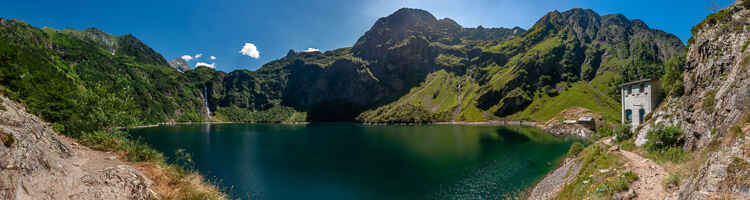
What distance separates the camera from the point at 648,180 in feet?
51.0

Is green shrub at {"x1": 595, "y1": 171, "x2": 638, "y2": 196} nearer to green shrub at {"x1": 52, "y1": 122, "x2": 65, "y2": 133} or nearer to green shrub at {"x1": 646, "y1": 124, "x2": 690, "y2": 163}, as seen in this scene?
green shrub at {"x1": 646, "y1": 124, "x2": 690, "y2": 163}

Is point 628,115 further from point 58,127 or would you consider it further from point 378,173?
point 58,127

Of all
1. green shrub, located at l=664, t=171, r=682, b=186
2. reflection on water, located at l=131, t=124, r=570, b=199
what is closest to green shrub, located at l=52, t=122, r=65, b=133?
reflection on water, located at l=131, t=124, r=570, b=199

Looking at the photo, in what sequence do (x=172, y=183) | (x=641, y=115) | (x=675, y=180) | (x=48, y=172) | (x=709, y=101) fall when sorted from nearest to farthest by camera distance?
(x=48, y=172) → (x=172, y=183) → (x=675, y=180) → (x=709, y=101) → (x=641, y=115)

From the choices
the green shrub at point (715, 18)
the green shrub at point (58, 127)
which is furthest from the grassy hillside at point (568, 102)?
the green shrub at point (58, 127)

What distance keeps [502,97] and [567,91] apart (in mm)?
39738

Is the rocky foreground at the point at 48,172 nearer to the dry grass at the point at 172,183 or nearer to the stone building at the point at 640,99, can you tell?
the dry grass at the point at 172,183

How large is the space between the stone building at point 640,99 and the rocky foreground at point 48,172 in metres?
46.6

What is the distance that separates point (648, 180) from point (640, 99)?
93.3ft

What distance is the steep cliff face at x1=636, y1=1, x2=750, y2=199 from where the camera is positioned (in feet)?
27.2

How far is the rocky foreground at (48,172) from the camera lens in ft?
19.8

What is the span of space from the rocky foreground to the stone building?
46642 mm

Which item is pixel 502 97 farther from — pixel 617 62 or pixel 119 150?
pixel 119 150

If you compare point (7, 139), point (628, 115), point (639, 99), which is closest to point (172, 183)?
point (7, 139)
